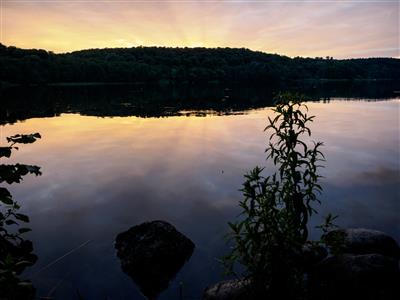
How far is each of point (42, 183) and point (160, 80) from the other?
151318 mm

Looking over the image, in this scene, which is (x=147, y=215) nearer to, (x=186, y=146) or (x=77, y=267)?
(x=77, y=267)

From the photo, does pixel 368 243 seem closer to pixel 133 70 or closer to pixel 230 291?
pixel 230 291

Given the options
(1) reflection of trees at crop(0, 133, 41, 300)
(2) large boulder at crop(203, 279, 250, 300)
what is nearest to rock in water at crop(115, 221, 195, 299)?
(2) large boulder at crop(203, 279, 250, 300)

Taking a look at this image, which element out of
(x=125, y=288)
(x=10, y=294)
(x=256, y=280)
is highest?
(x=10, y=294)

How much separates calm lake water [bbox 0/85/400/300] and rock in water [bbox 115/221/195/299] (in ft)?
0.96

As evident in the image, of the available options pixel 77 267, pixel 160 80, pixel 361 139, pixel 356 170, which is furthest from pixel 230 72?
pixel 77 267

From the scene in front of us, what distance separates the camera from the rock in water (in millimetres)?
9914

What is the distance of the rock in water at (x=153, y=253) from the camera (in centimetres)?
991

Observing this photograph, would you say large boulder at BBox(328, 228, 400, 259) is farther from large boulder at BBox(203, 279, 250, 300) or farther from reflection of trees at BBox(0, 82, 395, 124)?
reflection of trees at BBox(0, 82, 395, 124)

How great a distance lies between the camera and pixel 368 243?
9945 mm

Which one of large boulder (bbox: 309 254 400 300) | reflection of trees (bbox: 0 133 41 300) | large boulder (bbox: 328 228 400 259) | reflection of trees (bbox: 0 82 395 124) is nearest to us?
reflection of trees (bbox: 0 133 41 300)

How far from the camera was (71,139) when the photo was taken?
31531 millimetres

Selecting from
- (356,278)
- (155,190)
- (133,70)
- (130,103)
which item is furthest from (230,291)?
(133,70)

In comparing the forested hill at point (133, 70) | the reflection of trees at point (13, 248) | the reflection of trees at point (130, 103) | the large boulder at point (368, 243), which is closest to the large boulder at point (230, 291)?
the large boulder at point (368, 243)
